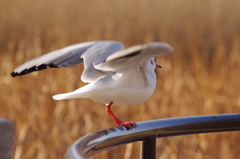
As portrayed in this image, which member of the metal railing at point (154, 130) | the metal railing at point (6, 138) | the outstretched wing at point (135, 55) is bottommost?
the metal railing at point (6, 138)

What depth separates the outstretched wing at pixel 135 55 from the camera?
3.28 feet

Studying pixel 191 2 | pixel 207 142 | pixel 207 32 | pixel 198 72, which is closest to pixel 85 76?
pixel 207 142

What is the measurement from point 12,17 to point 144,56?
110 inches

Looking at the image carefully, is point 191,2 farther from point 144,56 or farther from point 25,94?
point 144,56

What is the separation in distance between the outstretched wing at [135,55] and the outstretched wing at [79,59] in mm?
211

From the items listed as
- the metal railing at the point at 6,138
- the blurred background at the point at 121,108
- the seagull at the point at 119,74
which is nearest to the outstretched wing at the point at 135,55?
the seagull at the point at 119,74

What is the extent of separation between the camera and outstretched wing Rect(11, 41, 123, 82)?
55.1 inches

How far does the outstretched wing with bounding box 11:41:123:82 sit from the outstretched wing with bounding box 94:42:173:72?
211 mm

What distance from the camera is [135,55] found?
1072 millimetres

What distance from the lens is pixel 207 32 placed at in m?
3.87

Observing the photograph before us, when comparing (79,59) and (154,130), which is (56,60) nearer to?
(79,59)

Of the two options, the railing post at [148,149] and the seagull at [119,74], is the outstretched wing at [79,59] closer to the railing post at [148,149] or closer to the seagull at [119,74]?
the seagull at [119,74]

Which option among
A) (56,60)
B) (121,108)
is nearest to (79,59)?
(56,60)

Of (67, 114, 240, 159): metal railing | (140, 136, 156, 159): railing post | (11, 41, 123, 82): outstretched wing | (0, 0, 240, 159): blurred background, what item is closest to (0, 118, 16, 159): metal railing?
(67, 114, 240, 159): metal railing
